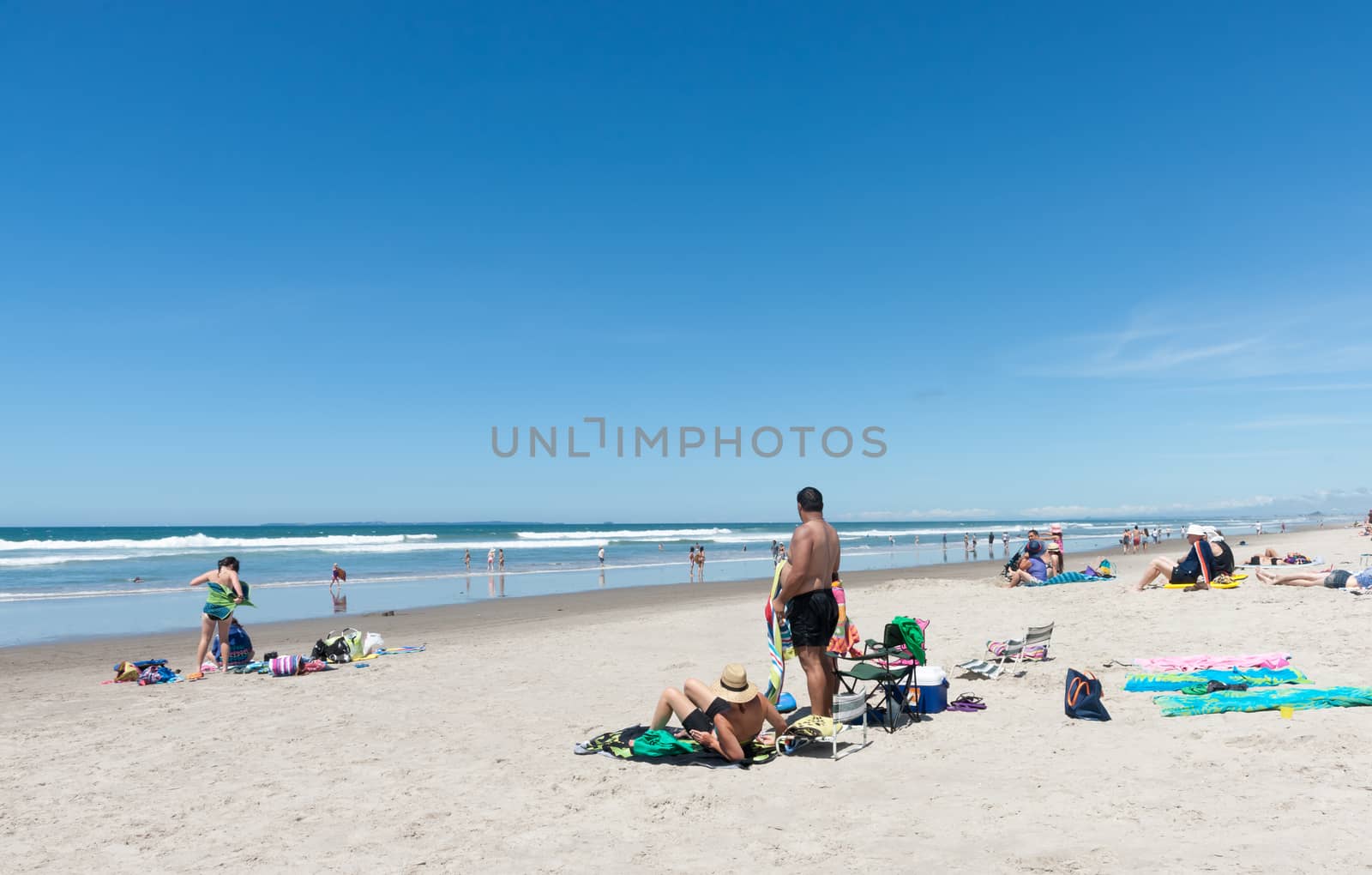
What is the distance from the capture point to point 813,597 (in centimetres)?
654

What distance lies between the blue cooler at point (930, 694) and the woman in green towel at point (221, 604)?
799 centimetres

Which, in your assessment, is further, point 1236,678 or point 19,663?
point 19,663

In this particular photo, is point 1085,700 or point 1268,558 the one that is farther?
point 1268,558

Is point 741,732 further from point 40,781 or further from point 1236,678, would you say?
point 40,781

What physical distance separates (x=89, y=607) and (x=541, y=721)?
746 inches

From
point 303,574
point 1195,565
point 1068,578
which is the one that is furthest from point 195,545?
point 1195,565

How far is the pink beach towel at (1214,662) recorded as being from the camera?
7793 millimetres

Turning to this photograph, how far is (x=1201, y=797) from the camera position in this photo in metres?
4.79

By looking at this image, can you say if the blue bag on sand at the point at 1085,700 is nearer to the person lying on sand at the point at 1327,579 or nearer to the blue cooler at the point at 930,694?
the blue cooler at the point at 930,694

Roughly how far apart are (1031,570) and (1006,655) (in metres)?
9.04

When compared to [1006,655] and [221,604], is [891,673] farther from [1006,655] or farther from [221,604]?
[221,604]

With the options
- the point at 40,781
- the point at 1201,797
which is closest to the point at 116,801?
the point at 40,781

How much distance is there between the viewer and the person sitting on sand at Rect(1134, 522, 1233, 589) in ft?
43.1

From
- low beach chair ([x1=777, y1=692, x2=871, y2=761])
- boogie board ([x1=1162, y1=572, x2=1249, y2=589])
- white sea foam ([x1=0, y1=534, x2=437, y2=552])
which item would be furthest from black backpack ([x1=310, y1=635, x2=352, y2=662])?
white sea foam ([x1=0, y1=534, x2=437, y2=552])
